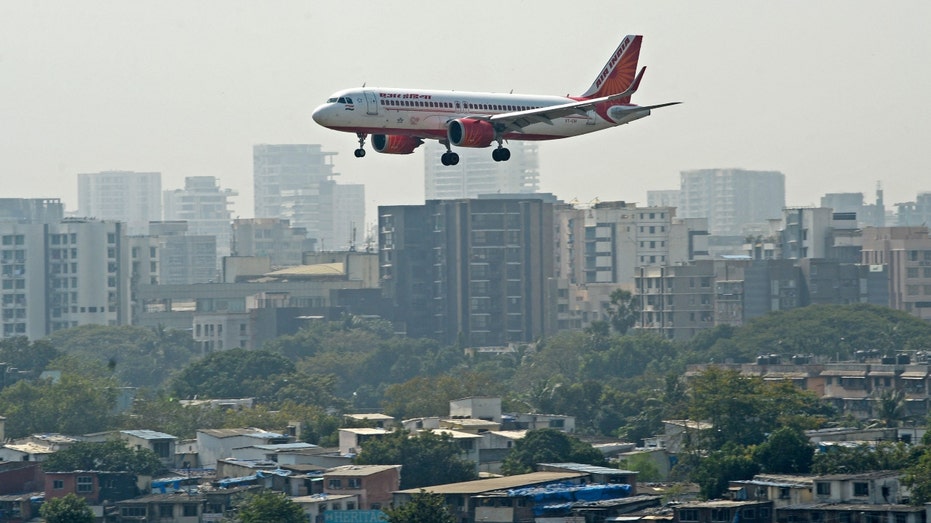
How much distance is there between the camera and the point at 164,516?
113938 millimetres

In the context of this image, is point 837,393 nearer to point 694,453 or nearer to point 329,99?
point 694,453

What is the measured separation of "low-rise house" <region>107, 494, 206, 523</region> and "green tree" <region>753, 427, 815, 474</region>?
99.0 ft

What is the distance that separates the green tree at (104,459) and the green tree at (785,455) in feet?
117

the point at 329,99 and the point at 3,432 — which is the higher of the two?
the point at 329,99

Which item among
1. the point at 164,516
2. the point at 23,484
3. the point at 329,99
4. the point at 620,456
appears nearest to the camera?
the point at 329,99

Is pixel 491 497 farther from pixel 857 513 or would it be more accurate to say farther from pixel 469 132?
pixel 469 132

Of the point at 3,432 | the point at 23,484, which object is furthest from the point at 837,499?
the point at 3,432

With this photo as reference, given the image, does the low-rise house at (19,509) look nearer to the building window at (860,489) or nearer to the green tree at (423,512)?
the green tree at (423,512)

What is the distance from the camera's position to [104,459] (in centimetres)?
12469

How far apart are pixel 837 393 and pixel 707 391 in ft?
123

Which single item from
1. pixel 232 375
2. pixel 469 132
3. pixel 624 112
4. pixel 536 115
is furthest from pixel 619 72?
pixel 232 375

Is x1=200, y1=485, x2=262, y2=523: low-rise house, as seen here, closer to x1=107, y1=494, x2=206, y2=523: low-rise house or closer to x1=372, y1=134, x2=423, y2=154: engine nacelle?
x1=107, y1=494, x2=206, y2=523: low-rise house

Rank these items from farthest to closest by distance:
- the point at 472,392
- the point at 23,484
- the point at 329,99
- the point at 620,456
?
the point at 472,392
the point at 620,456
the point at 23,484
the point at 329,99

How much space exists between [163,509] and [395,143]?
87.5 feet
